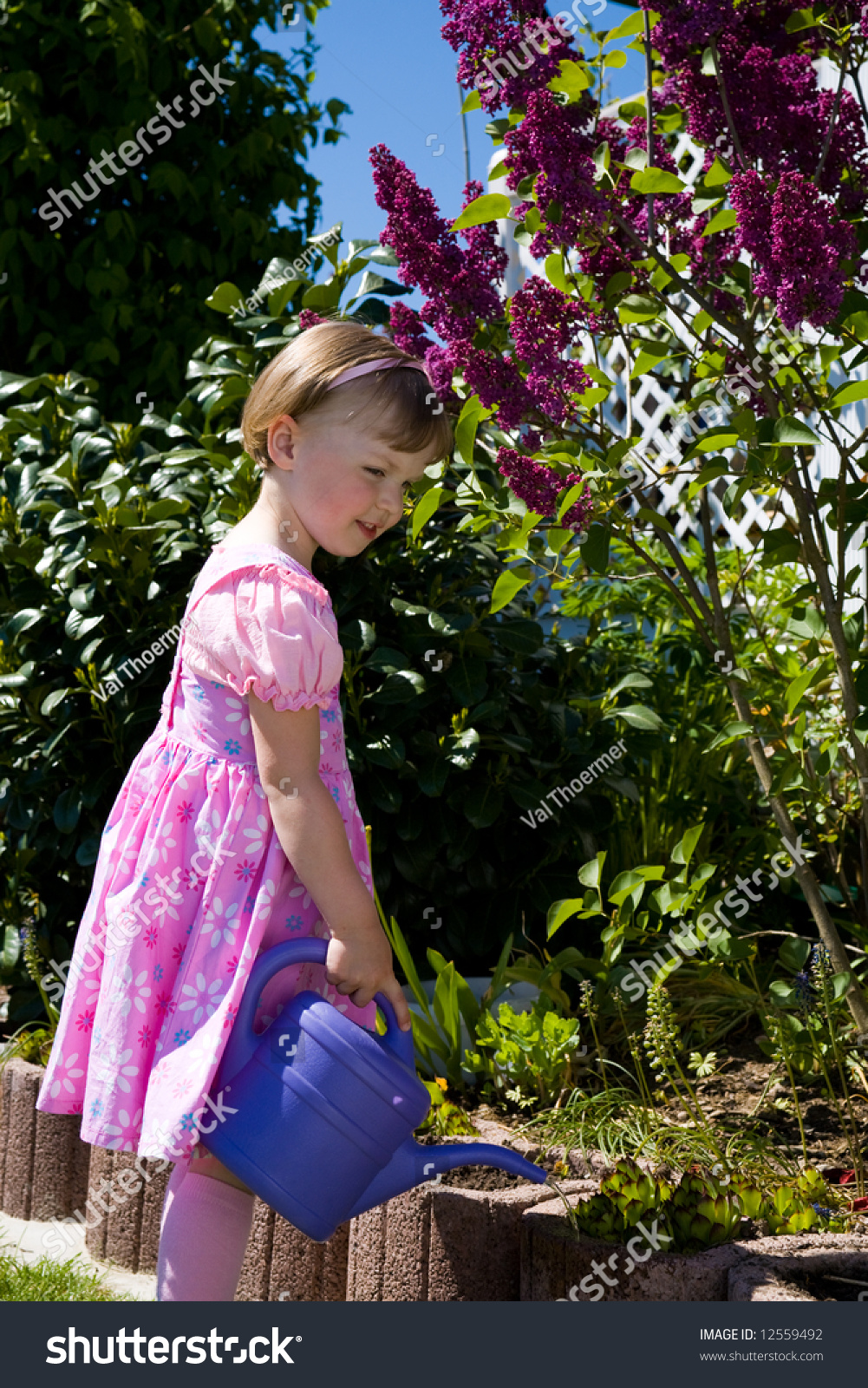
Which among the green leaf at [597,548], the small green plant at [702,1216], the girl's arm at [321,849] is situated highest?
the green leaf at [597,548]

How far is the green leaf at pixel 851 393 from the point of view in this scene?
1.51 metres

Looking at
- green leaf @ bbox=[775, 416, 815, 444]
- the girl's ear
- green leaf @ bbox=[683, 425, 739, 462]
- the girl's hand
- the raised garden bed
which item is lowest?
the raised garden bed

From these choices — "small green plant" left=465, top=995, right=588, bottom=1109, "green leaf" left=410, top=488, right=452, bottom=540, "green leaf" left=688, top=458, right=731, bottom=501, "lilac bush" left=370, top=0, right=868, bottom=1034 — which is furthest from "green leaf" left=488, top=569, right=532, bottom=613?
"small green plant" left=465, top=995, right=588, bottom=1109

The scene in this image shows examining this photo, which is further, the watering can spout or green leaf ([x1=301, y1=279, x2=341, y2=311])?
green leaf ([x1=301, y1=279, x2=341, y2=311])

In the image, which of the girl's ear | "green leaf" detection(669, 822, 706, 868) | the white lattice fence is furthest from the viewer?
the white lattice fence

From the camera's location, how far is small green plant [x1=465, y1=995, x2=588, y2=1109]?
6.41ft

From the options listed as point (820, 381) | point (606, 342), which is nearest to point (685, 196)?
point (606, 342)

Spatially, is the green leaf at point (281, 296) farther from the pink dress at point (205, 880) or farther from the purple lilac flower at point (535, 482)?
the pink dress at point (205, 880)

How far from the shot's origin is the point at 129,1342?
1.42 meters

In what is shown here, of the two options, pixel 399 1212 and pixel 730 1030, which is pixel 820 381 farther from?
pixel 399 1212

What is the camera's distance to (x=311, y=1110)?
4.22 ft

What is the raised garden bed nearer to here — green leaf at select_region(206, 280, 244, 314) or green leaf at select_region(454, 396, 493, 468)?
green leaf at select_region(454, 396, 493, 468)

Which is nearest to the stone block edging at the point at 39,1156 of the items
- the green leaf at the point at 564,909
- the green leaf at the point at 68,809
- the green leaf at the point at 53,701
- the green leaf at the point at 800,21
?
the green leaf at the point at 68,809

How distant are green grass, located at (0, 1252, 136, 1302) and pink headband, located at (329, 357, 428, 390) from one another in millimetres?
1493
